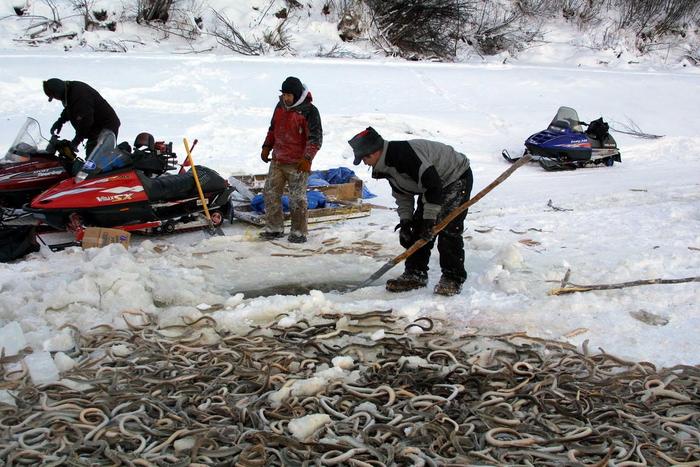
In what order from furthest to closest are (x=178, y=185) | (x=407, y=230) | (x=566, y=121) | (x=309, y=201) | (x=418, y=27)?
(x=418, y=27) < (x=566, y=121) < (x=309, y=201) < (x=178, y=185) < (x=407, y=230)

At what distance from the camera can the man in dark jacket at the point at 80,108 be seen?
7566mm

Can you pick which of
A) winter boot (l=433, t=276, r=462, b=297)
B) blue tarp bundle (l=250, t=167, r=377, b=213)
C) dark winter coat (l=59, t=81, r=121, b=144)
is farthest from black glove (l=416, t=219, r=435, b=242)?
dark winter coat (l=59, t=81, r=121, b=144)

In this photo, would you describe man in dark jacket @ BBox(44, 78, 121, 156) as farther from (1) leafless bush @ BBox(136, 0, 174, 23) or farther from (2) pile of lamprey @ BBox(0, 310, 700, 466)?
(1) leafless bush @ BBox(136, 0, 174, 23)

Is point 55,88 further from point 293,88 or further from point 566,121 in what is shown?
point 566,121

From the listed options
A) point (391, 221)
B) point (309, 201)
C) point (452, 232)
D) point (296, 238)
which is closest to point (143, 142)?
point (296, 238)

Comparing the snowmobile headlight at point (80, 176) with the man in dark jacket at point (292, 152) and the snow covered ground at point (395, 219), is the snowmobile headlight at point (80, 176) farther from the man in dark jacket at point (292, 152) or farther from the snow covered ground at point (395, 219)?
the man in dark jacket at point (292, 152)

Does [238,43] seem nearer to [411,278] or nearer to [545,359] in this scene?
[411,278]

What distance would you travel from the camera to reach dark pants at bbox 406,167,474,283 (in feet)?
18.2

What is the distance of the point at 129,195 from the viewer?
695 cm

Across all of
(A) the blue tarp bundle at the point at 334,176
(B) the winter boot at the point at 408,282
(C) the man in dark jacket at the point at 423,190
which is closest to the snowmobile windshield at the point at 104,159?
(A) the blue tarp bundle at the point at 334,176

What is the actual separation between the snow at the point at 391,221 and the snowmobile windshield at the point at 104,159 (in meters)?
0.84

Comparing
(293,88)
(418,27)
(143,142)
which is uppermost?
(418,27)

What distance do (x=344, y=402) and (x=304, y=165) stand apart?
3.73 metres

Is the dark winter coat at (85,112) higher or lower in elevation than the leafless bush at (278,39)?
lower
